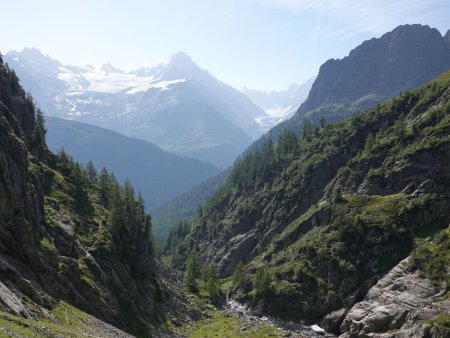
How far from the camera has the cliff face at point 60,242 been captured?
64.6 metres

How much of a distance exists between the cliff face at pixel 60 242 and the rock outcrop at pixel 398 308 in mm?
49727

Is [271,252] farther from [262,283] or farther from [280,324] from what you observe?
[280,324]

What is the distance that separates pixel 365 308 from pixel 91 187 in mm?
96613

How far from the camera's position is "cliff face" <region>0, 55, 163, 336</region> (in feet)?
212

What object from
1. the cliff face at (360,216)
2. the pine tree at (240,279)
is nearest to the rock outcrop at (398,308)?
the cliff face at (360,216)

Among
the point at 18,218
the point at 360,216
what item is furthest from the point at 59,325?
the point at 360,216

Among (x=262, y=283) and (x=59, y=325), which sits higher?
(x=59, y=325)

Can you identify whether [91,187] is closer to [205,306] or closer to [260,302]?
[205,306]

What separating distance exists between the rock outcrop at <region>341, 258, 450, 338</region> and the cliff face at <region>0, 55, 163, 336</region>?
4973 cm

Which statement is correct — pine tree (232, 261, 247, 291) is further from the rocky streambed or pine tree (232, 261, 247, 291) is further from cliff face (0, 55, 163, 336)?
cliff face (0, 55, 163, 336)

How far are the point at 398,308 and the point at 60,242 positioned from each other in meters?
77.7

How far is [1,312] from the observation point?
43.6 meters

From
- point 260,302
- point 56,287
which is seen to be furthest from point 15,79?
point 260,302

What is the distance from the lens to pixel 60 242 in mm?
85688
